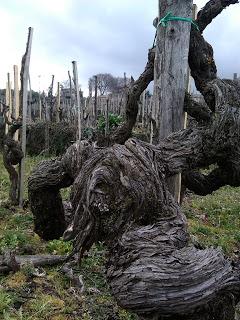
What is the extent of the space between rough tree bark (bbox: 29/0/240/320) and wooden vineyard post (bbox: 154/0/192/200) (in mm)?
255

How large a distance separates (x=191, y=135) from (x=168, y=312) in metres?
1.60

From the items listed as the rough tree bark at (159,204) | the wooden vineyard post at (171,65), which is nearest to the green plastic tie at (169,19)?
the wooden vineyard post at (171,65)

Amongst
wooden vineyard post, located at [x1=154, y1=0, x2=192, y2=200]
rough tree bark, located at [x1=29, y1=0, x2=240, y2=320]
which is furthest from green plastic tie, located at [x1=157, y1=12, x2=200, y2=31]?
rough tree bark, located at [x1=29, y1=0, x2=240, y2=320]

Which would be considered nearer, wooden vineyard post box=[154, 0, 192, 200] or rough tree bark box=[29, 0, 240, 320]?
rough tree bark box=[29, 0, 240, 320]

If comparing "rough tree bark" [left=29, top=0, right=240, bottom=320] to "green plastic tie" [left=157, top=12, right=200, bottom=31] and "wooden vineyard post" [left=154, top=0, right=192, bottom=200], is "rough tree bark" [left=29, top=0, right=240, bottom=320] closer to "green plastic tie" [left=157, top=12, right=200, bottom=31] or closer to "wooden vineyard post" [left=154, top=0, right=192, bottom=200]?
"wooden vineyard post" [left=154, top=0, right=192, bottom=200]

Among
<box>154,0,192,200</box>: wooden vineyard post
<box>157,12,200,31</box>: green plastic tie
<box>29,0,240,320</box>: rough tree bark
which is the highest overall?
<box>157,12,200,31</box>: green plastic tie

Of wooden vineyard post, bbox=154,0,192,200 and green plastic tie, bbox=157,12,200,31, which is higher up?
green plastic tie, bbox=157,12,200,31

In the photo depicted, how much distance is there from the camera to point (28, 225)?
716cm

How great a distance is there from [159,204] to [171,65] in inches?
51.4

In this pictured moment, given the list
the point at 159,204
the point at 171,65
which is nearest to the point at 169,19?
the point at 171,65

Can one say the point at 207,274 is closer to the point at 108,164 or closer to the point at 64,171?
the point at 108,164

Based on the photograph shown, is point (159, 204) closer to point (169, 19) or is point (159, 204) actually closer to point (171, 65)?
point (171, 65)

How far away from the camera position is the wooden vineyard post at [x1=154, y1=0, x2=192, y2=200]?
12.4 feet

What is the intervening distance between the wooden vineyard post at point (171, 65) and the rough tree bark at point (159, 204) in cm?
26
